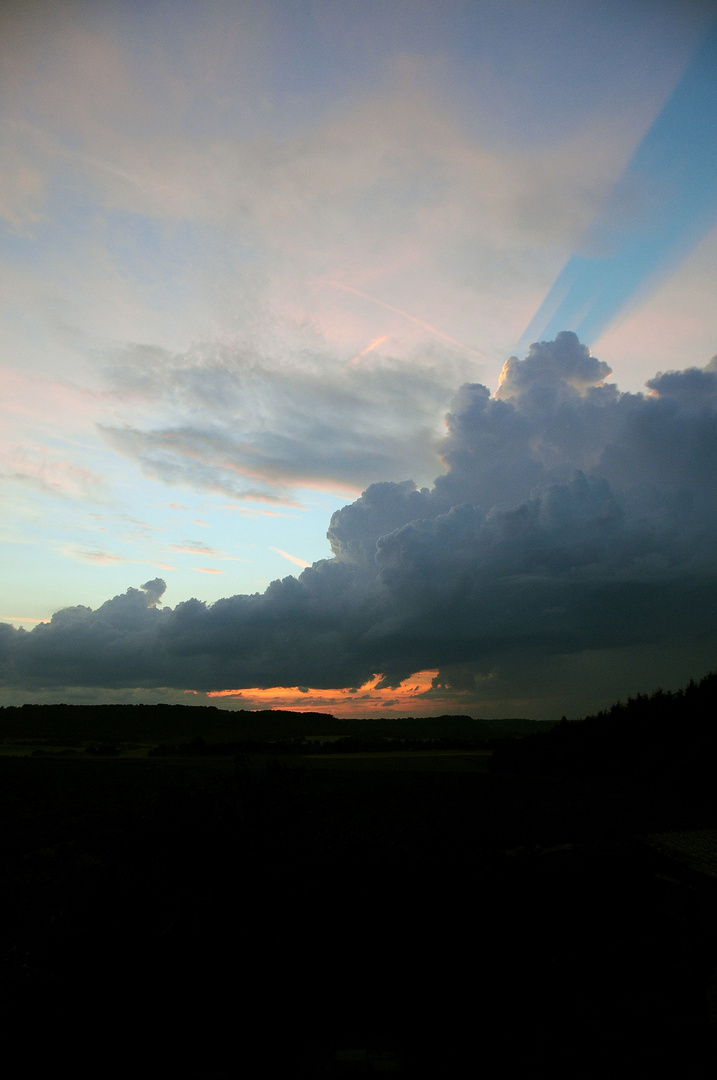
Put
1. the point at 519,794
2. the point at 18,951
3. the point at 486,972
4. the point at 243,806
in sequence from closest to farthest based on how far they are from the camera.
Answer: the point at 486,972, the point at 243,806, the point at 18,951, the point at 519,794

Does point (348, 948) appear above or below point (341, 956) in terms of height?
above

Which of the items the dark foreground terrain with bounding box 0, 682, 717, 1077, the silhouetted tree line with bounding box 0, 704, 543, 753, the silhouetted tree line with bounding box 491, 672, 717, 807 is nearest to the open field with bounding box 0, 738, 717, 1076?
the dark foreground terrain with bounding box 0, 682, 717, 1077

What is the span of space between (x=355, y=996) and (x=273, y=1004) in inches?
59.3

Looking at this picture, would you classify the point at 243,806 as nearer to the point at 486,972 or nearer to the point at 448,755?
the point at 486,972

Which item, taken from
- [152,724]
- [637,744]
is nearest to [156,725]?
[152,724]

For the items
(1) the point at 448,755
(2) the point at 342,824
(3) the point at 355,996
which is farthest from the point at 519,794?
(3) the point at 355,996

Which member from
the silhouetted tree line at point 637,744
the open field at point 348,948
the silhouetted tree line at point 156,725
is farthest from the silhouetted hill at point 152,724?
the open field at point 348,948

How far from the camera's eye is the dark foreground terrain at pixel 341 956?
349 inches

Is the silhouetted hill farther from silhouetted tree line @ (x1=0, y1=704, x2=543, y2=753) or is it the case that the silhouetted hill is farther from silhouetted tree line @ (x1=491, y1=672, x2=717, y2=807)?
silhouetted tree line @ (x1=491, y1=672, x2=717, y2=807)

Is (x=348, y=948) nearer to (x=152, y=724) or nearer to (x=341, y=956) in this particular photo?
(x=341, y=956)

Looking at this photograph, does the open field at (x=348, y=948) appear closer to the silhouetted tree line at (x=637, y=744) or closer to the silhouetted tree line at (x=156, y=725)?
the silhouetted tree line at (x=637, y=744)

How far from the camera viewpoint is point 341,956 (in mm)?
10234

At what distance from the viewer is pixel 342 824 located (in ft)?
149

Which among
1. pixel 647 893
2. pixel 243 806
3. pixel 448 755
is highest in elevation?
pixel 243 806
